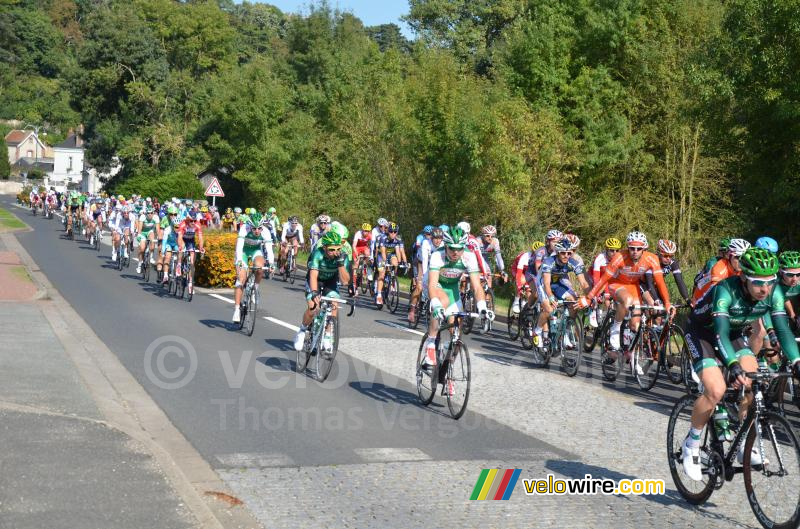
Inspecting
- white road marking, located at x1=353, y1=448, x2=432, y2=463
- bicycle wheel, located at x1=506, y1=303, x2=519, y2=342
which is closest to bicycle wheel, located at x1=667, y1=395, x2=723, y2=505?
white road marking, located at x1=353, y1=448, x2=432, y2=463

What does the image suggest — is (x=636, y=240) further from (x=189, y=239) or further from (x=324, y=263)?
(x=189, y=239)

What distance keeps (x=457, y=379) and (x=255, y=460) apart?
9.31 ft

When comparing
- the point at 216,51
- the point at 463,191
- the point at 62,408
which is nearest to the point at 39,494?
the point at 62,408

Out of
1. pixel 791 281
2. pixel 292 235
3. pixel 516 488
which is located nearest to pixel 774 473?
pixel 516 488

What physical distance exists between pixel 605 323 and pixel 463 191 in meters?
20.8

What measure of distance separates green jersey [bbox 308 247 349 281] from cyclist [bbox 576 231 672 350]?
331 centimetres

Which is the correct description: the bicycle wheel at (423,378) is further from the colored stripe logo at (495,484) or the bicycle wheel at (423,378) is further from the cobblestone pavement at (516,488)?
the colored stripe logo at (495,484)

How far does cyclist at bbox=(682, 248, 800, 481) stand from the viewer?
22.8 feet

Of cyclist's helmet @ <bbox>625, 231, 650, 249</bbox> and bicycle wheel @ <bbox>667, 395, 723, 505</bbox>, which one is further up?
cyclist's helmet @ <bbox>625, 231, 650, 249</bbox>

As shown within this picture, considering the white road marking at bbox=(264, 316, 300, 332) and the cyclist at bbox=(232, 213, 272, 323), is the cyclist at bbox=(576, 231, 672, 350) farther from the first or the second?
the white road marking at bbox=(264, 316, 300, 332)

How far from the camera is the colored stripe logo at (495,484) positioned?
7.49 meters

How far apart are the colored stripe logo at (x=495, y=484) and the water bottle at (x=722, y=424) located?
1.62 metres

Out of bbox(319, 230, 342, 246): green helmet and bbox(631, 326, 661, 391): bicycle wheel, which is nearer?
bbox(319, 230, 342, 246): green helmet

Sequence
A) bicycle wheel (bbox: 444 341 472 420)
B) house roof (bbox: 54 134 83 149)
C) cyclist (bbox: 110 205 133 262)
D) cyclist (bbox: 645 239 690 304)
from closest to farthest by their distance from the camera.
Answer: bicycle wheel (bbox: 444 341 472 420) < cyclist (bbox: 645 239 690 304) < cyclist (bbox: 110 205 133 262) < house roof (bbox: 54 134 83 149)
